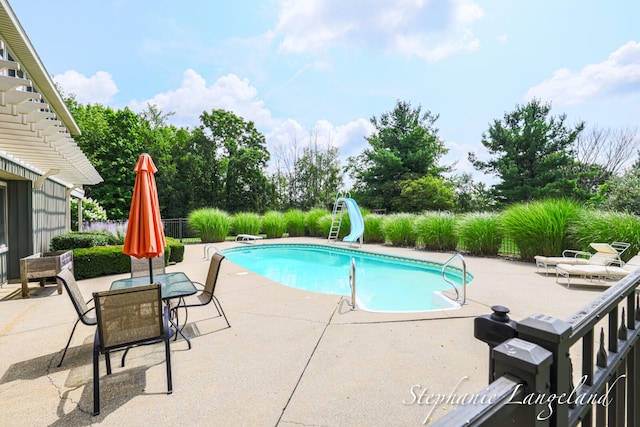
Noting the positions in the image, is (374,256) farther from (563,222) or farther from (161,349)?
(161,349)

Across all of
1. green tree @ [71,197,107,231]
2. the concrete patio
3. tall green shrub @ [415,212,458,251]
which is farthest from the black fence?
the concrete patio

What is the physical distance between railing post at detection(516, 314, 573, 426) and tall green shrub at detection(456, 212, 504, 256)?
1026 centimetres

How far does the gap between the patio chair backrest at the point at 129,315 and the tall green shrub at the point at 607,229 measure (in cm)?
983

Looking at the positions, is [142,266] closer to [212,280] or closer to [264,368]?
[212,280]

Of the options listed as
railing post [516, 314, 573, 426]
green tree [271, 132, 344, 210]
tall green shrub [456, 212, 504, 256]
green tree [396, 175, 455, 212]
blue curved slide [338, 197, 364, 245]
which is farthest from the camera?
green tree [271, 132, 344, 210]

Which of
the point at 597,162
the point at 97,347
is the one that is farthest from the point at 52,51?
the point at 597,162

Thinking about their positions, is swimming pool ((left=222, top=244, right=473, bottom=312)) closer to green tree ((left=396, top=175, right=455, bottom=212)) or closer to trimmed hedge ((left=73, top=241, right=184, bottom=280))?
trimmed hedge ((left=73, top=241, right=184, bottom=280))

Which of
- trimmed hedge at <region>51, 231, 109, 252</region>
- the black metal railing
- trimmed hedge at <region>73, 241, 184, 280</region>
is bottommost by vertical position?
trimmed hedge at <region>73, 241, 184, 280</region>

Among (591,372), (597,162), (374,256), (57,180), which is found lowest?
(374,256)

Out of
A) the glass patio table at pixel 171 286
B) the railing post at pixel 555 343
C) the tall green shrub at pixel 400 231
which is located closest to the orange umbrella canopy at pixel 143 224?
the glass patio table at pixel 171 286

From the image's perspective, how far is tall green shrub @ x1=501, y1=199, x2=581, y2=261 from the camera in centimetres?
859

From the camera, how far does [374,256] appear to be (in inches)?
457

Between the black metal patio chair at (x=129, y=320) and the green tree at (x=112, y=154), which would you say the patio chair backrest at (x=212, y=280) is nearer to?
the black metal patio chair at (x=129, y=320)

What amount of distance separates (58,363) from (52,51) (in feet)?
45.0
